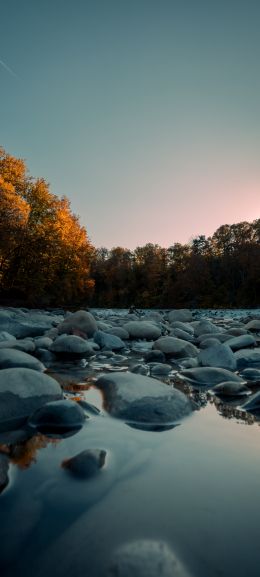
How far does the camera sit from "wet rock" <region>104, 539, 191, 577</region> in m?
1.20

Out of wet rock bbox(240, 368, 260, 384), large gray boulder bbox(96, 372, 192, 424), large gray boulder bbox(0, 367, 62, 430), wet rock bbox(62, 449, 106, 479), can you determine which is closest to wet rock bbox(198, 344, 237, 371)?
wet rock bbox(240, 368, 260, 384)

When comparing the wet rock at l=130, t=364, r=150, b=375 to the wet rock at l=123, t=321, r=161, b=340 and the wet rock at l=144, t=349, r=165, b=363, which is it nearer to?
the wet rock at l=144, t=349, r=165, b=363

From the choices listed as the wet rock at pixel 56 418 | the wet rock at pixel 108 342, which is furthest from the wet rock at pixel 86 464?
the wet rock at pixel 108 342

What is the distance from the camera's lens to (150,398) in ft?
9.82

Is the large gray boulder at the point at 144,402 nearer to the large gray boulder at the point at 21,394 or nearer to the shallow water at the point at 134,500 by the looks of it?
the shallow water at the point at 134,500

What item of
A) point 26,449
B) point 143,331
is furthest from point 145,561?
point 143,331

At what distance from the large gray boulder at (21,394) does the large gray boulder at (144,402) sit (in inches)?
20.3

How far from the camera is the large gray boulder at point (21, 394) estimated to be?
2771mm

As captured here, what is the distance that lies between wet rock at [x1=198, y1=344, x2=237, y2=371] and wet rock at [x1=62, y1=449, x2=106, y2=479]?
10.3ft

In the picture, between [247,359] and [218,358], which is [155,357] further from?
[247,359]

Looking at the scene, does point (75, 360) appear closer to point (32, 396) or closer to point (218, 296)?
point (32, 396)

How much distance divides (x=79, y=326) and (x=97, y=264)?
52.3m

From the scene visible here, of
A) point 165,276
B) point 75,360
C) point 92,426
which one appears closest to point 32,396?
point 92,426

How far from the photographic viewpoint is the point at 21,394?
2916 millimetres
